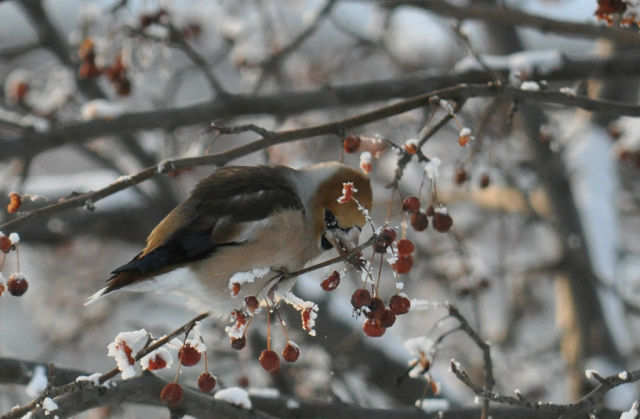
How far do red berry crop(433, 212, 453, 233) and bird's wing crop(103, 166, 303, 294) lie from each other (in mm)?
610

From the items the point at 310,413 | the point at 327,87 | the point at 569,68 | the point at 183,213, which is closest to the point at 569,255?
the point at 569,68

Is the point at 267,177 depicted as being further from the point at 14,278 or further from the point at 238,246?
the point at 14,278

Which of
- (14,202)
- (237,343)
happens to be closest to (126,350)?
(237,343)

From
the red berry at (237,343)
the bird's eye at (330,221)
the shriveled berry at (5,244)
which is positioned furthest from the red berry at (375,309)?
the shriveled berry at (5,244)

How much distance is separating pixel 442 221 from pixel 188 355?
0.76 metres

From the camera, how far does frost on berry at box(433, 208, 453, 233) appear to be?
221cm

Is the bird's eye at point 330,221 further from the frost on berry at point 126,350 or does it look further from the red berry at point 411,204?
the frost on berry at point 126,350

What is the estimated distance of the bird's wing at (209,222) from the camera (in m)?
2.41

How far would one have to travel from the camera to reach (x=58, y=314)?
6.36 meters

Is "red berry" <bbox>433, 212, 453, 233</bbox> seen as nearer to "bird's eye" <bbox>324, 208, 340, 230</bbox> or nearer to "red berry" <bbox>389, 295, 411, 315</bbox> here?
"red berry" <bbox>389, 295, 411, 315</bbox>

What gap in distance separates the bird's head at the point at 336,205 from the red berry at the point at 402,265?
0.44m

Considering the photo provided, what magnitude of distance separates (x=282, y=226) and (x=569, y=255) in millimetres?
3080

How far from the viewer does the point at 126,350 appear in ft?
6.72

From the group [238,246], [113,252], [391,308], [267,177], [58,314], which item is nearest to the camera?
[391,308]
